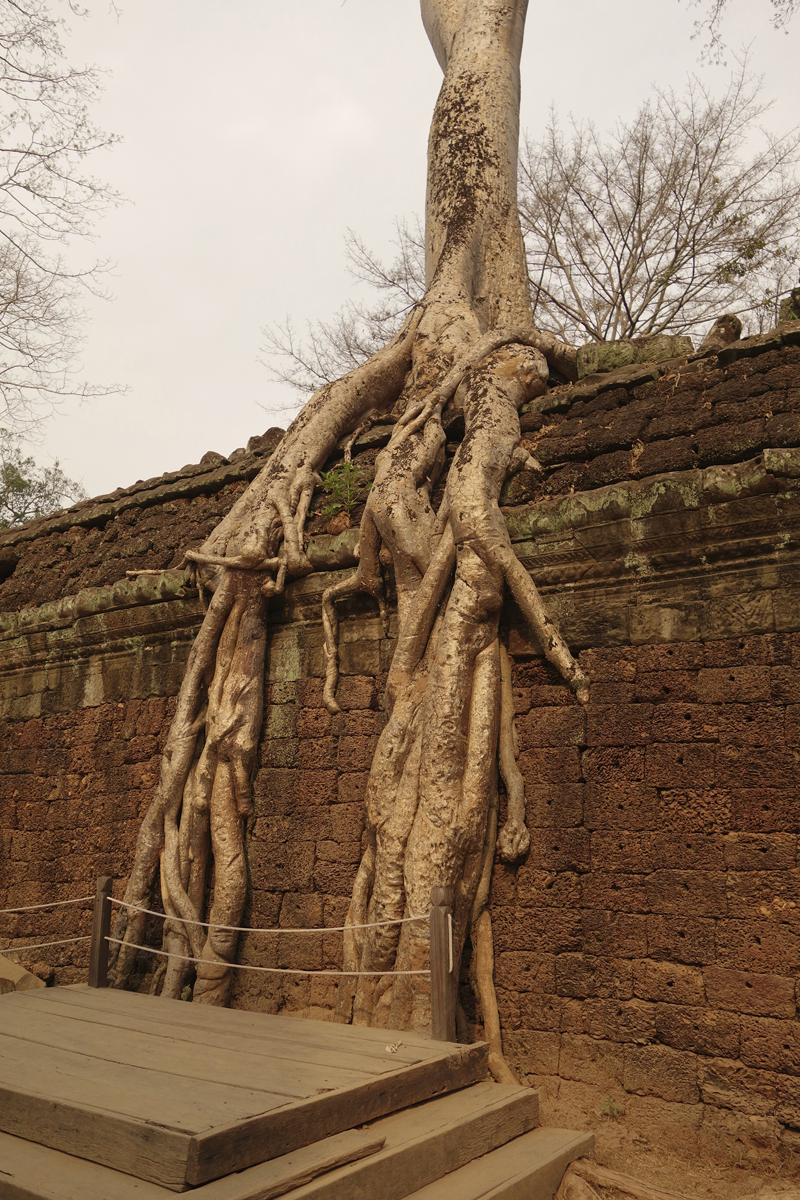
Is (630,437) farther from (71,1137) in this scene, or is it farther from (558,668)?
(71,1137)

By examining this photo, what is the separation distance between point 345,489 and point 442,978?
2.68 metres

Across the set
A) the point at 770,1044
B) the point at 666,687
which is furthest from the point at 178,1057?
the point at 666,687

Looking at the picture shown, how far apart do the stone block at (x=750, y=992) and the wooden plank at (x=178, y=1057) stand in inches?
50.9

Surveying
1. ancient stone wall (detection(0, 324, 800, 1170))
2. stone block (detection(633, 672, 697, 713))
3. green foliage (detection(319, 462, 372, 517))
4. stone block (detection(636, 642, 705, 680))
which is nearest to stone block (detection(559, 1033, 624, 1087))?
ancient stone wall (detection(0, 324, 800, 1170))

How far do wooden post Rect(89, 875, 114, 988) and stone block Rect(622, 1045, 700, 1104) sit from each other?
250cm

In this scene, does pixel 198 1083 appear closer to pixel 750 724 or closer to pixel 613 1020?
pixel 613 1020

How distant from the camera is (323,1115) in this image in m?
2.55

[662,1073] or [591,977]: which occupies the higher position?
[591,977]

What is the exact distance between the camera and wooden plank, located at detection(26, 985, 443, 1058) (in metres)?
3.31

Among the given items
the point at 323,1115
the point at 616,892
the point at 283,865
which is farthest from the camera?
the point at 283,865

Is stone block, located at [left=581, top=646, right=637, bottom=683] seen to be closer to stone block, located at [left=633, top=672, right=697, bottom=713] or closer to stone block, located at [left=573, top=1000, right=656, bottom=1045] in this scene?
stone block, located at [left=633, top=672, right=697, bottom=713]

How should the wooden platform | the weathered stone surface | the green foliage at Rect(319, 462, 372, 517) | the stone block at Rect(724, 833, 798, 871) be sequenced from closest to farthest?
the wooden platform
the stone block at Rect(724, 833, 798, 871)
the weathered stone surface
the green foliage at Rect(319, 462, 372, 517)

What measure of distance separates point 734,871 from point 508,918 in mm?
946

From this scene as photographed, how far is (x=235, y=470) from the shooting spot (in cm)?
595
